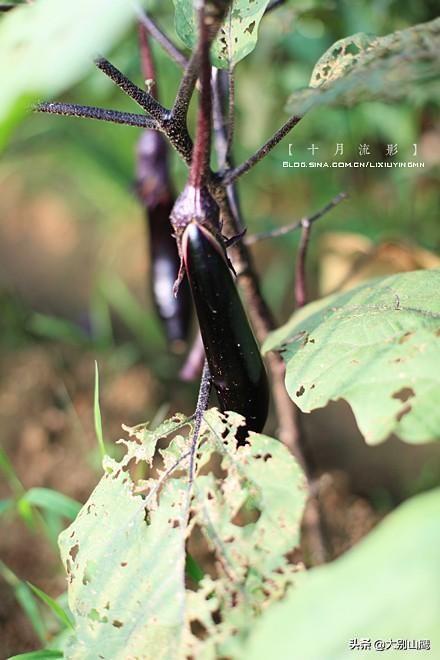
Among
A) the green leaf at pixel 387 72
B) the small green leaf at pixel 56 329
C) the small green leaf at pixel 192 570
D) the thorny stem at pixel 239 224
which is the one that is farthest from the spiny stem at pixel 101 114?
the small green leaf at pixel 56 329

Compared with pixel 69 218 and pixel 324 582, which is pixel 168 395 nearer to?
pixel 69 218

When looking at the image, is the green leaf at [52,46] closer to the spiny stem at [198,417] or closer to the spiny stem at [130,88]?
the spiny stem at [130,88]

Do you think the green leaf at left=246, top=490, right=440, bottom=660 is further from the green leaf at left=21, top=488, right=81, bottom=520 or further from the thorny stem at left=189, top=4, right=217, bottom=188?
the green leaf at left=21, top=488, right=81, bottom=520

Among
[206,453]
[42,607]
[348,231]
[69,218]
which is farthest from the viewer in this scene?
[69,218]

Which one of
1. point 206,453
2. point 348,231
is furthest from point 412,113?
point 206,453

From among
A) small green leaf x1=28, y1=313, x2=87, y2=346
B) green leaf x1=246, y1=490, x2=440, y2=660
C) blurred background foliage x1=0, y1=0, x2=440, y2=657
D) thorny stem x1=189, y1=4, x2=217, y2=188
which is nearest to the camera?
green leaf x1=246, y1=490, x2=440, y2=660

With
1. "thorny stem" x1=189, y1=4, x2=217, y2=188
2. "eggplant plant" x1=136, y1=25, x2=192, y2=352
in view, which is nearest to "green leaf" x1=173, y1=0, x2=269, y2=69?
"thorny stem" x1=189, y1=4, x2=217, y2=188
